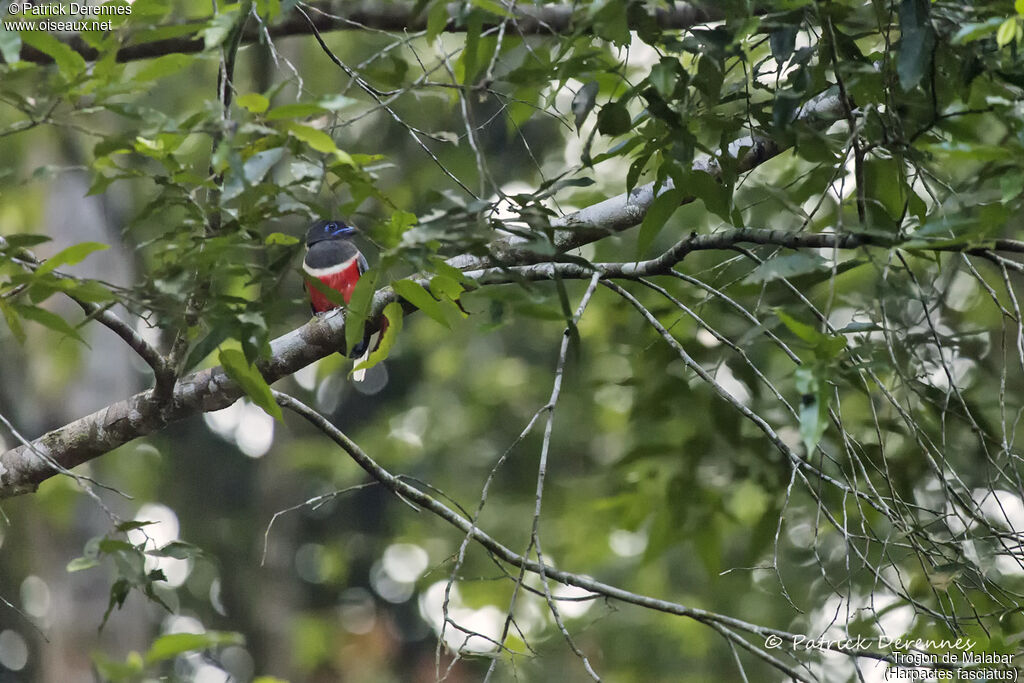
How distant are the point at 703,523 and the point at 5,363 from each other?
16.1 feet

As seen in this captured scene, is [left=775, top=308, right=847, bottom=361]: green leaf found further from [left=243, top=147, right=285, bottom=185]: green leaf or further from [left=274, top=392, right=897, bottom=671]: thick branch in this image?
[left=243, top=147, right=285, bottom=185]: green leaf

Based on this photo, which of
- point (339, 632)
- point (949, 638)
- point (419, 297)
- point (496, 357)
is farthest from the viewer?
point (339, 632)

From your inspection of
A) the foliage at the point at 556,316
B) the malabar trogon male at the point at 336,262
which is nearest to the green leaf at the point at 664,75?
the foliage at the point at 556,316

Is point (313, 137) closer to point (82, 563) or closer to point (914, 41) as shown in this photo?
point (82, 563)

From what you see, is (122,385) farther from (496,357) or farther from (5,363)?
(496,357)

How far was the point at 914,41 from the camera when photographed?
1.79 metres

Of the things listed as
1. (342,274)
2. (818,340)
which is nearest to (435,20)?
(818,340)

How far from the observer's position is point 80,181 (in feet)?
20.6

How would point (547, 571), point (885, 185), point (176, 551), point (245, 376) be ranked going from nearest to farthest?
1. point (176, 551)
2. point (245, 376)
3. point (885, 185)
4. point (547, 571)

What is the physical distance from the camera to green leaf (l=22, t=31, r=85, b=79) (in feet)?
5.43

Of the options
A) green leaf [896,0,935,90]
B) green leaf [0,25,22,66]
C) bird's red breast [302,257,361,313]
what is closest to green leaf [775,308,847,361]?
green leaf [896,0,935,90]

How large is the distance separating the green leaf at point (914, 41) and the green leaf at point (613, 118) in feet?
1.70

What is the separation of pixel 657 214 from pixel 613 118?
331 millimetres

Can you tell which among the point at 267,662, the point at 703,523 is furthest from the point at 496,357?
the point at 703,523
